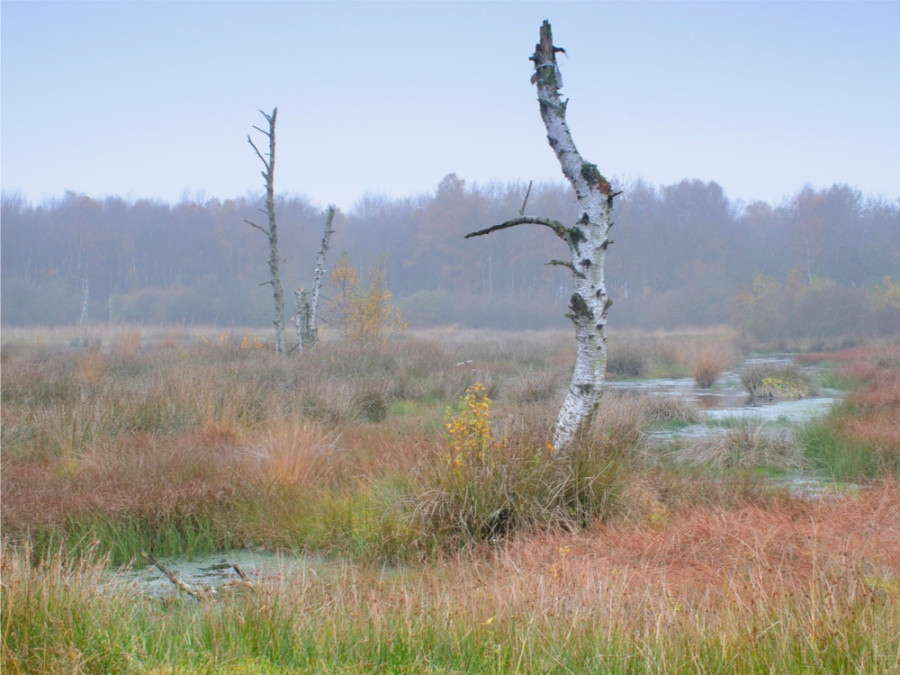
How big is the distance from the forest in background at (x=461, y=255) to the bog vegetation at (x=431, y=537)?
4038cm

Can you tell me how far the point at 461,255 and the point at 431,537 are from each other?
2520 inches

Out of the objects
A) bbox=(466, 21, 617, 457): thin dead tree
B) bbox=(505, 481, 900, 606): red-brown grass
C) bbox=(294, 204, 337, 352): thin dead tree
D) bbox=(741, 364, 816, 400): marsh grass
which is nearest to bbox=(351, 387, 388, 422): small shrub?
bbox=(466, 21, 617, 457): thin dead tree

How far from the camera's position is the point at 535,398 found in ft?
41.9

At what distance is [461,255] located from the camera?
224 ft

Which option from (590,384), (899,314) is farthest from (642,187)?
(590,384)

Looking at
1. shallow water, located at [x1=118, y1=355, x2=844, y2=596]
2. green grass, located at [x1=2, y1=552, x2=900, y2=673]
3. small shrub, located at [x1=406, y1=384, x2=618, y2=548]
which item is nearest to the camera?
green grass, located at [x1=2, y1=552, x2=900, y2=673]

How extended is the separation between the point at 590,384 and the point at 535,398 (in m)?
7.09

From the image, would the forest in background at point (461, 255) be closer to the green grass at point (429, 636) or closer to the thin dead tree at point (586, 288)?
the thin dead tree at point (586, 288)

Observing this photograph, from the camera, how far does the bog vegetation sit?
2777 mm

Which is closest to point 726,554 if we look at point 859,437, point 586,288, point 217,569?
point 586,288

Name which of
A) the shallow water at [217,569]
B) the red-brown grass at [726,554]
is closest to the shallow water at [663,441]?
the shallow water at [217,569]

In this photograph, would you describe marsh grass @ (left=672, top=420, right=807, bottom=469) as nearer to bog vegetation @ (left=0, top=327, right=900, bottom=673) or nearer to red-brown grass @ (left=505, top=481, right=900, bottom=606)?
bog vegetation @ (left=0, top=327, right=900, bottom=673)

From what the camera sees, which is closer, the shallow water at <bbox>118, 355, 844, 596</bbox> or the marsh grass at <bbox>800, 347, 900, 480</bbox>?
the shallow water at <bbox>118, 355, 844, 596</bbox>

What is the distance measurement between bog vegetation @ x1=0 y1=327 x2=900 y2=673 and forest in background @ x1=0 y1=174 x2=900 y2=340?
40.4 metres
